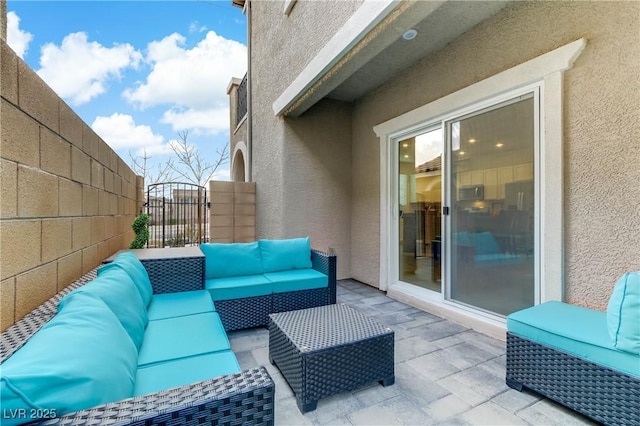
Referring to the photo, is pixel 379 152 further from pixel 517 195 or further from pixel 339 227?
pixel 517 195

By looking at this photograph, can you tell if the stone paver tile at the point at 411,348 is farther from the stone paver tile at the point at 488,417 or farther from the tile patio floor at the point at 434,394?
the stone paver tile at the point at 488,417

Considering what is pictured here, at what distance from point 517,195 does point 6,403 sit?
3665 millimetres

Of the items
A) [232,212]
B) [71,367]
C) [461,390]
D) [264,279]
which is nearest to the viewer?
[71,367]

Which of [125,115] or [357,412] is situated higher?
[125,115]

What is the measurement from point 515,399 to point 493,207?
6.08 ft

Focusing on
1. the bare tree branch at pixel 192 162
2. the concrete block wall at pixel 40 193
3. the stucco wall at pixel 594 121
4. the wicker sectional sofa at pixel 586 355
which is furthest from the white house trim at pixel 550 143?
the bare tree branch at pixel 192 162

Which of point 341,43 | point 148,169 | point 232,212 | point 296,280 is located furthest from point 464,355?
point 148,169

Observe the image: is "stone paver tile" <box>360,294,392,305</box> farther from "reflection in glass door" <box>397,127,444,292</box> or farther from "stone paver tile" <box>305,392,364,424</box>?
"stone paver tile" <box>305,392,364,424</box>

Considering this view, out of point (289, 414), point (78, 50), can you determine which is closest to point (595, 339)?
point (289, 414)

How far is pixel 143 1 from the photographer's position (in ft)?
14.4

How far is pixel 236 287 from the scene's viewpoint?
127 inches

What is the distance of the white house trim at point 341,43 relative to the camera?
269 centimetres

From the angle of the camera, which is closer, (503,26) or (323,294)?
(503,26)

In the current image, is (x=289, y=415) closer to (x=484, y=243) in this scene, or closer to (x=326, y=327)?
(x=326, y=327)
